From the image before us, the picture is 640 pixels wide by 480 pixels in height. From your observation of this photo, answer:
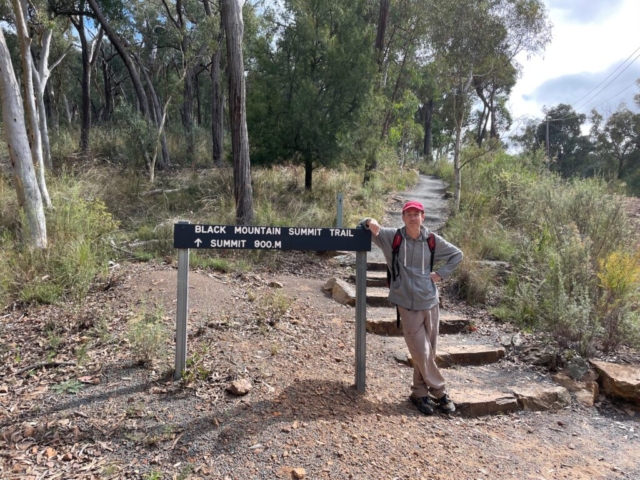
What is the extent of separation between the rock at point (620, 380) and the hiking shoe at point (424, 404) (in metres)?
2.11

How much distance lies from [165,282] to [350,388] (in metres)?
3.14

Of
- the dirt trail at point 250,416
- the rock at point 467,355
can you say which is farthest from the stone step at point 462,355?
the dirt trail at point 250,416

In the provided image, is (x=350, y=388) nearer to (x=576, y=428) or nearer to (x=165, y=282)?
(x=576, y=428)

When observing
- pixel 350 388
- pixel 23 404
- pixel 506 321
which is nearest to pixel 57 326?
pixel 23 404

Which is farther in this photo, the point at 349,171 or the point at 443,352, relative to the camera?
the point at 349,171

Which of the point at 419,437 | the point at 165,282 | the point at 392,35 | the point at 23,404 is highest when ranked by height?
the point at 392,35

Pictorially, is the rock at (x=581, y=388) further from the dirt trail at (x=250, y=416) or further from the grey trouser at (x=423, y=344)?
the grey trouser at (x=423, y=344)

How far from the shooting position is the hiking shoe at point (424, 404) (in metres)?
3.71

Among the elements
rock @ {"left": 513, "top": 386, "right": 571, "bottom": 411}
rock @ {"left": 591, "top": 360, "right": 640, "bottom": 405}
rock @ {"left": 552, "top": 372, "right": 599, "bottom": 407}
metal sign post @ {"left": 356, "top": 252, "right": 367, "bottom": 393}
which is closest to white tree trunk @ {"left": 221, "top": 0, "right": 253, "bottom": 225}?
metal sign post @ {"left": 356, "top": 252, "right": 367, "bottom": 393}

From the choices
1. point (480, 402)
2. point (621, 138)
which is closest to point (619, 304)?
point (480, 402)

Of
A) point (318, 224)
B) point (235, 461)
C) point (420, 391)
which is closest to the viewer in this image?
point (235, 461)

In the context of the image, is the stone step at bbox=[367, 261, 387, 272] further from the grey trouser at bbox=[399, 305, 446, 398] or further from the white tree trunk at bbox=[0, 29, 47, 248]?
the white tree trunk at bbox=[0, 29, 47, 248]

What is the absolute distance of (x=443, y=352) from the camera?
16.6 feet

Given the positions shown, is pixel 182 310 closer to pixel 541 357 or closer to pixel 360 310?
pixel 360 310
